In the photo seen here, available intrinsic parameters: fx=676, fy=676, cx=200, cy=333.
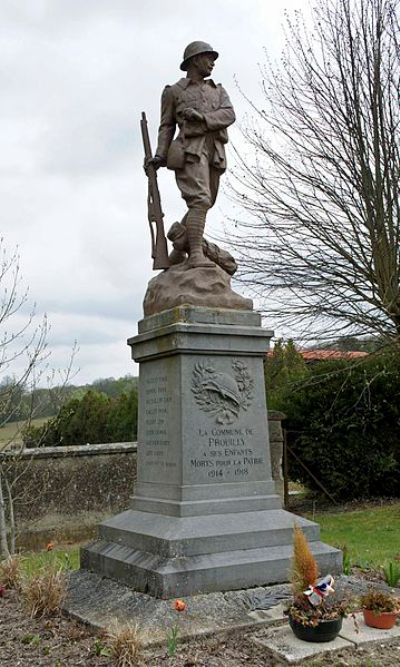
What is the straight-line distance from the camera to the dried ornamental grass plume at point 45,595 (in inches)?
186

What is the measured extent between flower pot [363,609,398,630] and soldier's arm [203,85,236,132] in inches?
163

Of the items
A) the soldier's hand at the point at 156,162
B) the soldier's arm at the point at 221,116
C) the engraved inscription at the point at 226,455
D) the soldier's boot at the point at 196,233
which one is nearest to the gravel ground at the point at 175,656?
the engraved inscription at the point at 226,455

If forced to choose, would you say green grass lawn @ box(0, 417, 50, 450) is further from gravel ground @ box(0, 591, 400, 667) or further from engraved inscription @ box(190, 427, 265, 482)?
gravel ground @ box(0, 591, 400, 667)

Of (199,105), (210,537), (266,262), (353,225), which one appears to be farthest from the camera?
(266,262)

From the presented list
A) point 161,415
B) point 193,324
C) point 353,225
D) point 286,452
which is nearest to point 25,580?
point 161,415

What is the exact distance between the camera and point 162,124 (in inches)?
249

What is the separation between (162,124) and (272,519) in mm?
3687

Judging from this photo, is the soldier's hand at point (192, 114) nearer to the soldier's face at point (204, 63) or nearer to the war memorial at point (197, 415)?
the war memorial at point (197, 415)

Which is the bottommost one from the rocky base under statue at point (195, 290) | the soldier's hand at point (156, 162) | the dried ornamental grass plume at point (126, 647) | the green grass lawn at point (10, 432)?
the dried ornamental grass plume at point (126, 647)

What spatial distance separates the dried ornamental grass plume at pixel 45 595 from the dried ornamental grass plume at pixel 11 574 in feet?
2.77

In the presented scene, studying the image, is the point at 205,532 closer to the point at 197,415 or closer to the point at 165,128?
the point at 197,415

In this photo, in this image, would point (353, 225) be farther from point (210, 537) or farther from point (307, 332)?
point (210, 537)

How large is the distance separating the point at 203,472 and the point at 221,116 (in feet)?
10.3

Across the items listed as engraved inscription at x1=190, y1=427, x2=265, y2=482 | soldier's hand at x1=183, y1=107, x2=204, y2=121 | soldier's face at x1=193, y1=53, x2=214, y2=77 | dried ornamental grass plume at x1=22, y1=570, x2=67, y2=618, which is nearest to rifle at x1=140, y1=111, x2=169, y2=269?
soldier's hand at x1=183, y1=107, x2=204, y2=121
